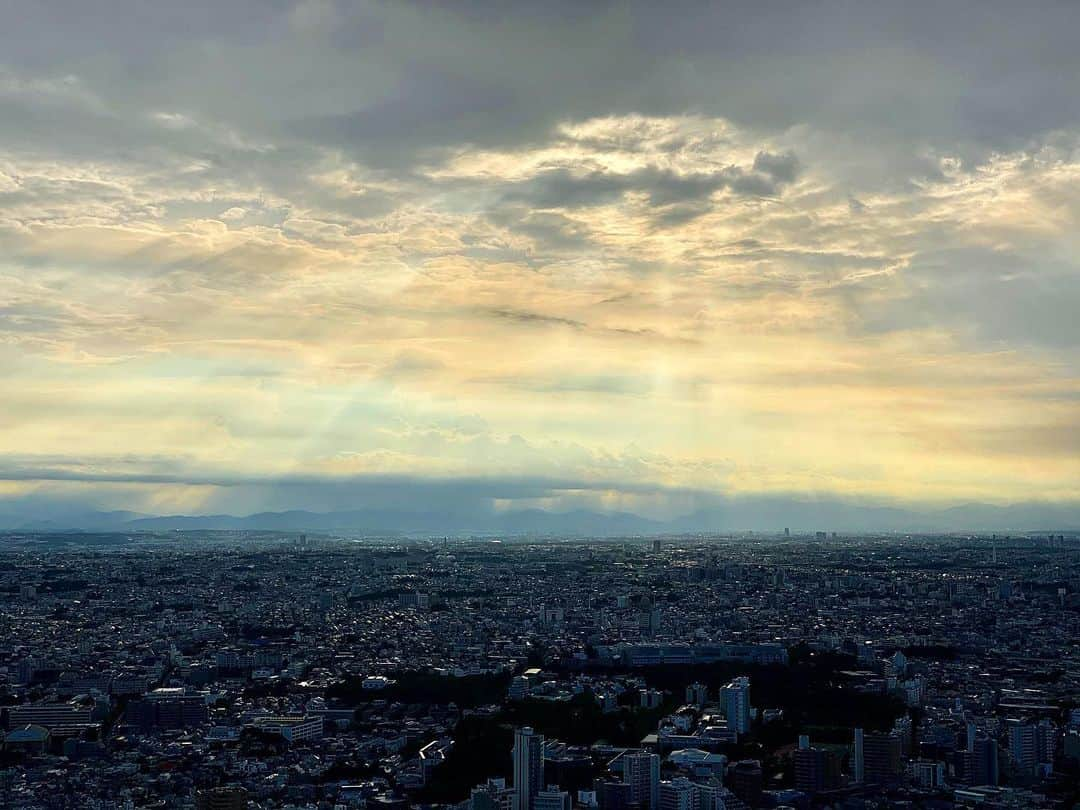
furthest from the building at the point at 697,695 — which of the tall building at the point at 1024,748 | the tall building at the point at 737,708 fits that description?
the tall building at the point at 1024,748

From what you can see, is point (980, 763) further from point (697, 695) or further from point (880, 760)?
point (697, 695)

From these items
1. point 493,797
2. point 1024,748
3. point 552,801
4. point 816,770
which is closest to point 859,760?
point 816,770

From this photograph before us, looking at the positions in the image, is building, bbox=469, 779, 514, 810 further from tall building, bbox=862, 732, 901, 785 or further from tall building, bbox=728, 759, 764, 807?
tall building, bbox=862, 732, 901, 785

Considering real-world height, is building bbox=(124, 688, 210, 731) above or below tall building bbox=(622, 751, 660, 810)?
below

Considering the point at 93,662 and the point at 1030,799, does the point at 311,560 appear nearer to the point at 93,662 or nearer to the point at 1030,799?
the point at 93,662

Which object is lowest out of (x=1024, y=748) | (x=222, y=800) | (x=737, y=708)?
(x=222, y=800)

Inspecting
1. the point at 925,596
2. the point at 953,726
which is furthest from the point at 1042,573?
the point at 953,726

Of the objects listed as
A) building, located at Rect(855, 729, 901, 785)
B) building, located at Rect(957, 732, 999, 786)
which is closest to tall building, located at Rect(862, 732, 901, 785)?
building, located at Rect(855, 729, 901, 785)
